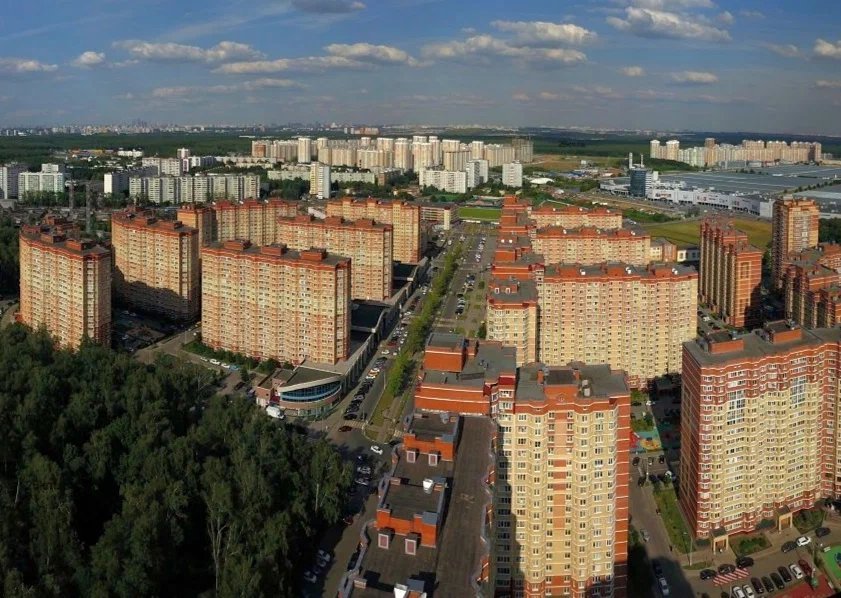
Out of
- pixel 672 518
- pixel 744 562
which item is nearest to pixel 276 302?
pixel 672 518

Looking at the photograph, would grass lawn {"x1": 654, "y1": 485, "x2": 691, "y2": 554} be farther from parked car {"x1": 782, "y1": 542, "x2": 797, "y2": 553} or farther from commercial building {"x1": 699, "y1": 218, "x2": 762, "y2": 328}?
commercial building {"x1": 699, "y1": 218, "x2": 762, "y2": 328}

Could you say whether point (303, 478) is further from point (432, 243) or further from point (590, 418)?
point (432, 243)

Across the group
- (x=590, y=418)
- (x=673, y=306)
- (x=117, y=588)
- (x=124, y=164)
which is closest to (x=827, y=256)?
(x=673, y=306)

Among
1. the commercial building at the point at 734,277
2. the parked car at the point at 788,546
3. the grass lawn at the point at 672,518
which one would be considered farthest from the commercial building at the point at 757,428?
the commercial building at the point at 734,277

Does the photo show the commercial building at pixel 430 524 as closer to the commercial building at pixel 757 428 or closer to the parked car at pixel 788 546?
the commercial building at pixel 757 428

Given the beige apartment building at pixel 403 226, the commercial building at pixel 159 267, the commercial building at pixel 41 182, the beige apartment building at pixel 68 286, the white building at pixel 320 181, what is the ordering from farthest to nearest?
the white building at pixel 320 181, the commercial building at pixel 41 182, the beige apartment building at pixel 403 226, the commercial building at pixel 159 267, the beige apartment building at pixel 68 286

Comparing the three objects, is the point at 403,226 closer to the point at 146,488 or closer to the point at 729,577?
the point at 146,488

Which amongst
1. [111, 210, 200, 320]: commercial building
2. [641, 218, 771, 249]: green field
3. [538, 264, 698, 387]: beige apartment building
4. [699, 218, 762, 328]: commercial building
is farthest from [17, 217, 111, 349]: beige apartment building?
[641, 218, 771, 249]: green field
